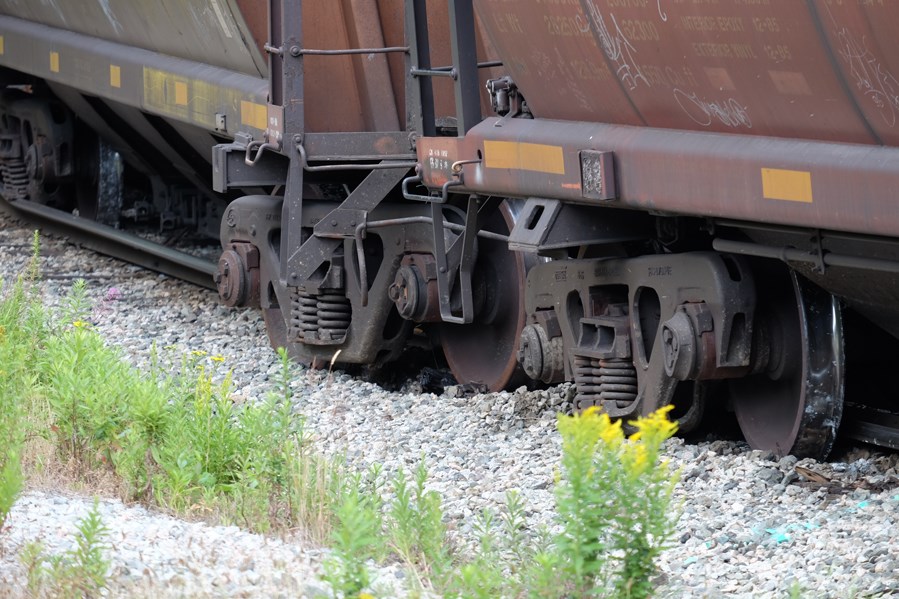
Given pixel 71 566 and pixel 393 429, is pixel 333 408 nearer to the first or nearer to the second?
pixel 393 429

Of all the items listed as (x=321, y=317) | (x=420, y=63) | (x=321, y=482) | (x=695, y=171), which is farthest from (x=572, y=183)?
(x=321, y=317)

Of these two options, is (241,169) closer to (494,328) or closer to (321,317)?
(321,317)

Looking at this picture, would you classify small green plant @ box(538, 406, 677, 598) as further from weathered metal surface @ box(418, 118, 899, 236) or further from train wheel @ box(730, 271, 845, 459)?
train wheel @ box(730, 271, 845, 459)

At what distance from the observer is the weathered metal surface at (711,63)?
4.50 metres

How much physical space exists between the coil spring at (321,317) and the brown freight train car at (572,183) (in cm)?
2

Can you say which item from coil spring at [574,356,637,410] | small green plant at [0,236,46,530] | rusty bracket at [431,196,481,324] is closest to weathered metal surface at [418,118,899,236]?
rusty bracket at [431,196,481,324]

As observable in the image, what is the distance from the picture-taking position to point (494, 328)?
8.07 m

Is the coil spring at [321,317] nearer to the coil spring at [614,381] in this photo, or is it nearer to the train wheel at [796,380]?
the coil spring at [614,381]

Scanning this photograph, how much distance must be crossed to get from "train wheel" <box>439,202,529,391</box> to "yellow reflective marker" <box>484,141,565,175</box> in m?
1.07

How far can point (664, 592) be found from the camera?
4.29 m

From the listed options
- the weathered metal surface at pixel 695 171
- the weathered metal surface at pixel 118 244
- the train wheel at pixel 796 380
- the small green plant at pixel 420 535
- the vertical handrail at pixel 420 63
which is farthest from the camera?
the weathered metal surface at pixel 118 244

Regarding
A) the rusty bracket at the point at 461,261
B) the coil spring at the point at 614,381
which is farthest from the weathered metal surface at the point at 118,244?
the coil spring at the point at 614,381

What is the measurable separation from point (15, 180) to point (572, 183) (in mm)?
8204

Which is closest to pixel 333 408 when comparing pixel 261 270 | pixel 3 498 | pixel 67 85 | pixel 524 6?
pixel 261 270
